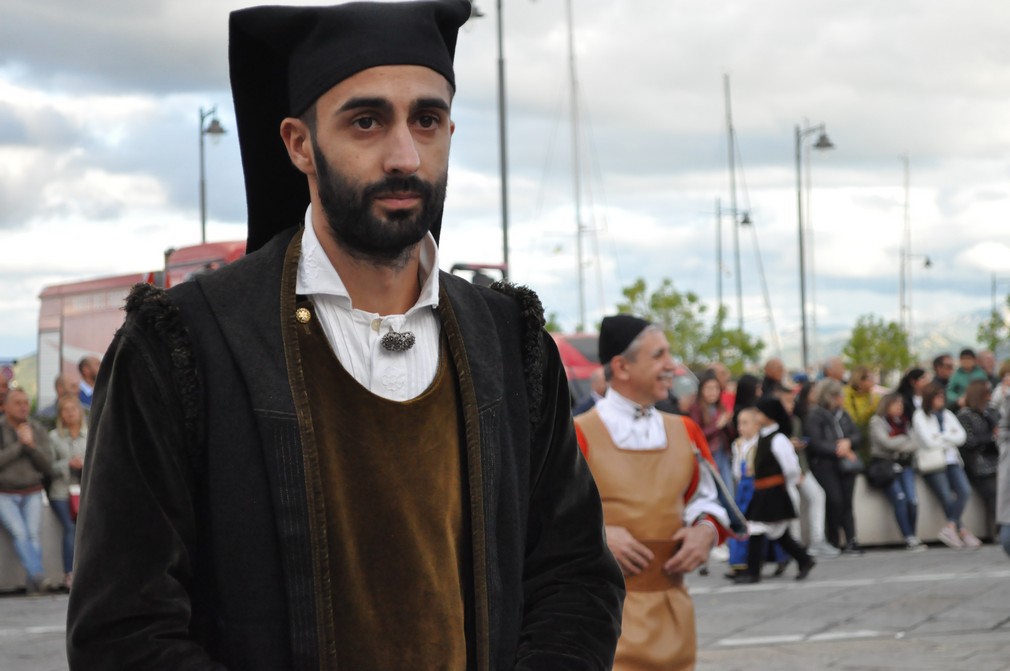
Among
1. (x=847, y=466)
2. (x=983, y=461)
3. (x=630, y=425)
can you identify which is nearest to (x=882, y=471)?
(x=847, y=466)

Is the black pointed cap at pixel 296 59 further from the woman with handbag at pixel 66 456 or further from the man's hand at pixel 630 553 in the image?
the woman with handbag at pixel 66 456

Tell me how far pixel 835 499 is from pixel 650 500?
33.9 feet

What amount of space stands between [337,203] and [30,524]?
38.0ft

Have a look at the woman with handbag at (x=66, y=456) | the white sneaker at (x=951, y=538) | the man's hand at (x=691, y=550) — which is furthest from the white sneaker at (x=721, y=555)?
the man's hand at (x=691, y=550)

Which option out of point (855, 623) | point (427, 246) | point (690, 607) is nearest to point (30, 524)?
point (855, 623)

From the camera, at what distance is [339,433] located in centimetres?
225

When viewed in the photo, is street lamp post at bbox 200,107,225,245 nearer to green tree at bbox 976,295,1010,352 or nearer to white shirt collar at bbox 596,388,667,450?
white shirt collar at bbox 596,388,667,450

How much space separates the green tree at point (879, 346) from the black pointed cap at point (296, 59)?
59213 millimetres

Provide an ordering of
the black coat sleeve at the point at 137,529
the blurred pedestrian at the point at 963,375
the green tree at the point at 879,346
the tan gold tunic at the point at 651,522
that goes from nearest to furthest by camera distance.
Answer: the black coat sleeve at the point at 137,529 → the tan gold tunic at the point at 651,522 → the blurred pedestrian at the point at 963,375 → the green tree at the point at 879,346

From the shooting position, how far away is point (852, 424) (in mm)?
16125

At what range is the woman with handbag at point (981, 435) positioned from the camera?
16.9 meters

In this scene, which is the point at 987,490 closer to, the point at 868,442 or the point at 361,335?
the point at 868,442

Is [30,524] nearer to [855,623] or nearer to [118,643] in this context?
[855,623]

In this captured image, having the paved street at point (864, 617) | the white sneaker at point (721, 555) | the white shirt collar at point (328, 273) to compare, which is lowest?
the white sneaker at point (721, 555)
